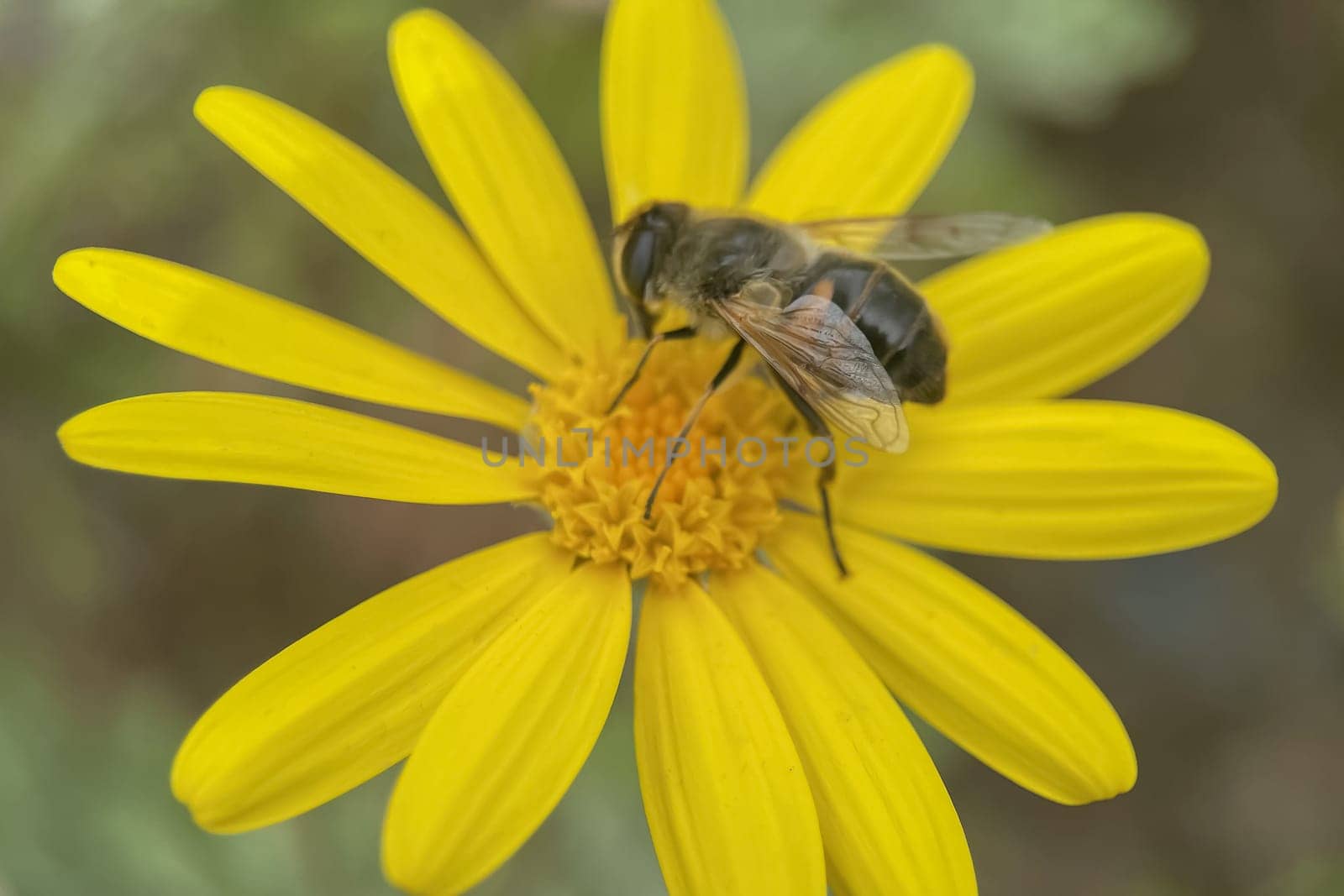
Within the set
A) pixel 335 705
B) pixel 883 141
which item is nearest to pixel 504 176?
pixel 883 141

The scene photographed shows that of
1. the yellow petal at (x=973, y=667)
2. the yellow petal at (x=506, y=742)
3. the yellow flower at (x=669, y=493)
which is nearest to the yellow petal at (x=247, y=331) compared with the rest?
the yellow flower at (x=669, y=493)

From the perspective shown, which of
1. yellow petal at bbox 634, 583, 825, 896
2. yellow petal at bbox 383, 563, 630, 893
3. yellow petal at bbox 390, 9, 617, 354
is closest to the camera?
yellow petal at bbox 383, 563, 630, 893

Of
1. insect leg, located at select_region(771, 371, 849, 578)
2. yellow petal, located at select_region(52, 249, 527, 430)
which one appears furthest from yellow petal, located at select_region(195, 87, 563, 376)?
insect leg, located at select_region(771, 371, 849, 578)

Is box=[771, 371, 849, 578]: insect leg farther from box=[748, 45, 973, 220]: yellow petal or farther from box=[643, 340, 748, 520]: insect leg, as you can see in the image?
box=[748, 45, 973, 220]: yellow petal

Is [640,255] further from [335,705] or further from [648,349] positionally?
[335,705]

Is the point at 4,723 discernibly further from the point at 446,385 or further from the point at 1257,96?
the point at 1257,96

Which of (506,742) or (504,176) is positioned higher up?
(504,176)
